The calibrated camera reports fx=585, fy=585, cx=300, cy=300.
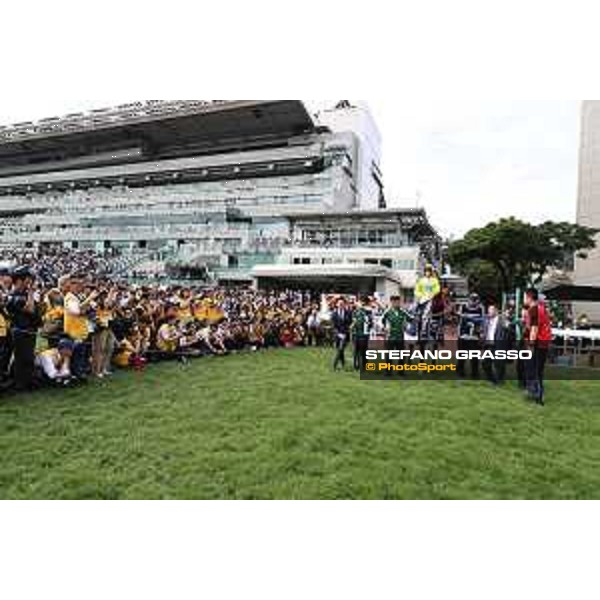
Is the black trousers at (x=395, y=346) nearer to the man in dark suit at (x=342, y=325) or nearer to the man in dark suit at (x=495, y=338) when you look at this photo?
the man in dark suit at (x=495, y=338)

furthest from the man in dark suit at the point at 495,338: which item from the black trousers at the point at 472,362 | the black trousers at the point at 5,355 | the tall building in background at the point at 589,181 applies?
the tall building in background at the point at 589,181

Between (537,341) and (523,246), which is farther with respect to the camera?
(523,246)

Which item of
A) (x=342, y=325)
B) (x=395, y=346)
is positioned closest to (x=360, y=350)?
(x=395, y=346)

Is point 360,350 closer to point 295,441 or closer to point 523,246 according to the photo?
point 295,441

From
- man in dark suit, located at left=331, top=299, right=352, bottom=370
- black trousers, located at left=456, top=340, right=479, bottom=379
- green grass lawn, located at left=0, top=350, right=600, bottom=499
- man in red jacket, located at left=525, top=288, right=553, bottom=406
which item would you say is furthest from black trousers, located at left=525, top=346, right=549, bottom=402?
man in dark suit, located at left=331, top=299, right=352, bottom=370

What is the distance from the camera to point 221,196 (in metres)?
63.8

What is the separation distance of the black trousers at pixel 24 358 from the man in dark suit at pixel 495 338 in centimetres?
692

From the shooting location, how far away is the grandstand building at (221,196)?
4928cm

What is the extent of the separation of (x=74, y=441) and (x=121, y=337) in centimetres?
483

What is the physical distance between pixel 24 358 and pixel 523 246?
3028 cm

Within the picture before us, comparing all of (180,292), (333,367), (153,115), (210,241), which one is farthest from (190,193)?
(333,367)

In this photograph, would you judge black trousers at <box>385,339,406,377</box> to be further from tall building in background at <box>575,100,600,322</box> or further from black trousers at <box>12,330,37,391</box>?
tall building in background at <box>575,100,600,322</box>

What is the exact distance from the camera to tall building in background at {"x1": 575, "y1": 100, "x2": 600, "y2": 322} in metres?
35.9

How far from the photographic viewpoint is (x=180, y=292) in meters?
14.2
